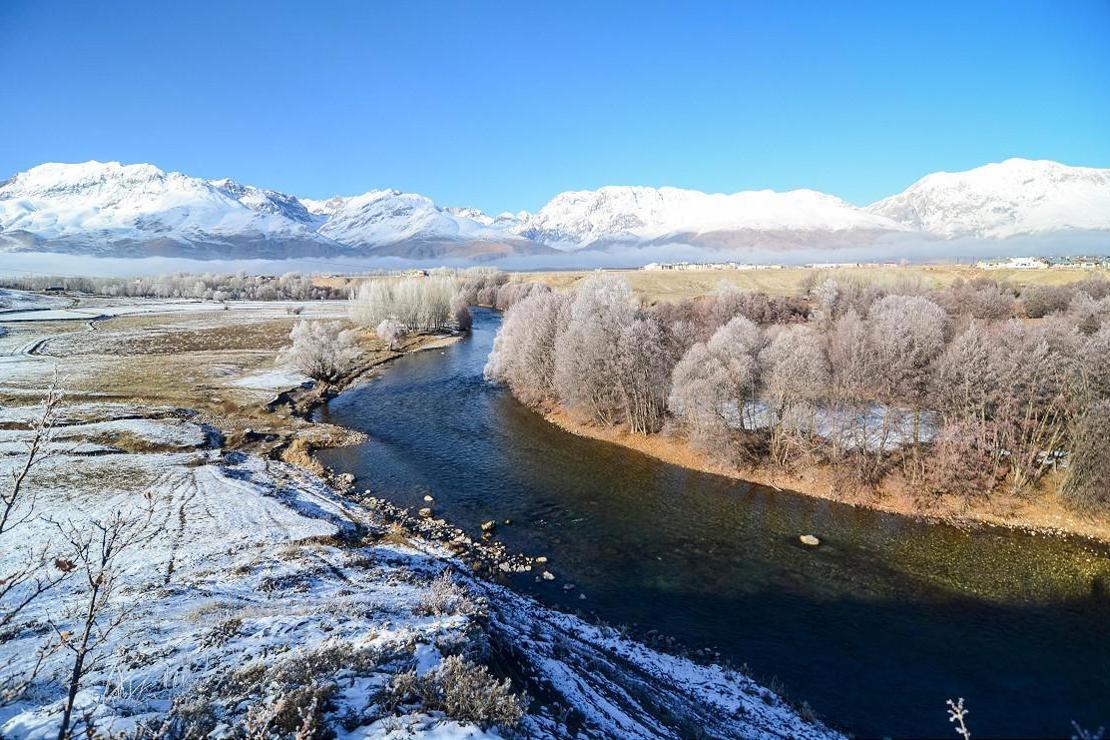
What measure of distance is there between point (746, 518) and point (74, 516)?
124ft

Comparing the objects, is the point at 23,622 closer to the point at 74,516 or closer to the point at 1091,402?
the point at 74,516

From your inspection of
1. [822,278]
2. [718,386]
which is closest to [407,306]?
[718,386]

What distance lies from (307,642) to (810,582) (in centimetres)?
2337

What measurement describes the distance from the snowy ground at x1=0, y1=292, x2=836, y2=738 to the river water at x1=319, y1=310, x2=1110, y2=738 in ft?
11.4

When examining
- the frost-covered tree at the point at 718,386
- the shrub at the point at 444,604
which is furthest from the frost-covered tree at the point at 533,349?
the shrub at the point at 444,604

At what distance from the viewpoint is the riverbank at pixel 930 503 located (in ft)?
101

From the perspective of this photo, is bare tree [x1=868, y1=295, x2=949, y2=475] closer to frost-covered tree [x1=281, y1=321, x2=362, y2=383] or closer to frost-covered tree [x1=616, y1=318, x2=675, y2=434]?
frost-covered tree [x1=616, y1=318, x2=675, y2=434]

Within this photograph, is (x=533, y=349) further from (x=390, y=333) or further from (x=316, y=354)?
(x=390, y=333)

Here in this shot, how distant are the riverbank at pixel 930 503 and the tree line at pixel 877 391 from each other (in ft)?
2.64

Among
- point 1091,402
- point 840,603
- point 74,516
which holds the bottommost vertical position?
point 840,603

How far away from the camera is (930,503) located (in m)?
33.2

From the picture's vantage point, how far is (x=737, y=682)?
63.2ft

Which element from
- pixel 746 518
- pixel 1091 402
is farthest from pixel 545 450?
pixel 1091 402

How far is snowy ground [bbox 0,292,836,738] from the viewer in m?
10.1
